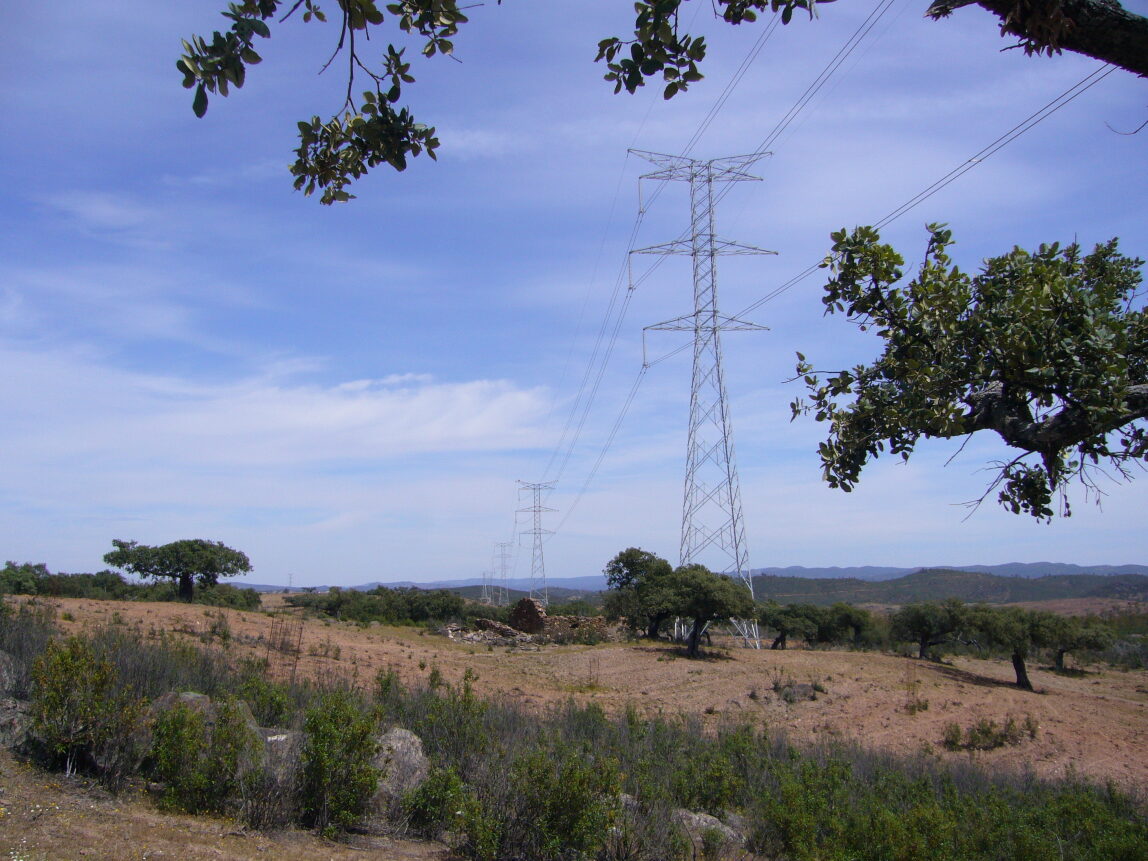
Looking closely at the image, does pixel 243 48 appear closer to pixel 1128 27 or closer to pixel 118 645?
pixel 1128 27

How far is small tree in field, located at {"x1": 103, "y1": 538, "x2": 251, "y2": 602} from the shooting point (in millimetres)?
39531

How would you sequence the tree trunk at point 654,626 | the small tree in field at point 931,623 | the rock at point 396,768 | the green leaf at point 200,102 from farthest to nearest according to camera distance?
1. the tree trunk at point 654,626
2. the small tree in field at point 931,623
3. the rock at point 396,768
4. the green leaf at point 200,102

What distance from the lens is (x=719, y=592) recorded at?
2958 cm

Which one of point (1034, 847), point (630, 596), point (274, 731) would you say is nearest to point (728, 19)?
point (1034, 847)

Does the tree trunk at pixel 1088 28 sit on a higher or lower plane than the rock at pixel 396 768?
higher

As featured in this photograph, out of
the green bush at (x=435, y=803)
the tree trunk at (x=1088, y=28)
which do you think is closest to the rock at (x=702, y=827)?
the green bush at (x=435, y=803)

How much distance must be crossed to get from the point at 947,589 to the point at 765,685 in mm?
122829

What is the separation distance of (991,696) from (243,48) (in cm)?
2964

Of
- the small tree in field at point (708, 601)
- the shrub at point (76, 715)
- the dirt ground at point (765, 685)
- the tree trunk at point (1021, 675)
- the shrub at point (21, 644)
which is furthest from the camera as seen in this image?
the small tree in field at point (708, 601)

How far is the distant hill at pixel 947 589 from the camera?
116 meters

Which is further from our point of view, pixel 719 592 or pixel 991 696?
pixel 719 592

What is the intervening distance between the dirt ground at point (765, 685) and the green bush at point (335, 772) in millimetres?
8902

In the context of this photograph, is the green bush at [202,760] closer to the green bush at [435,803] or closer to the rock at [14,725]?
the rock at [14,725]

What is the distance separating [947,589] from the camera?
130 meters
